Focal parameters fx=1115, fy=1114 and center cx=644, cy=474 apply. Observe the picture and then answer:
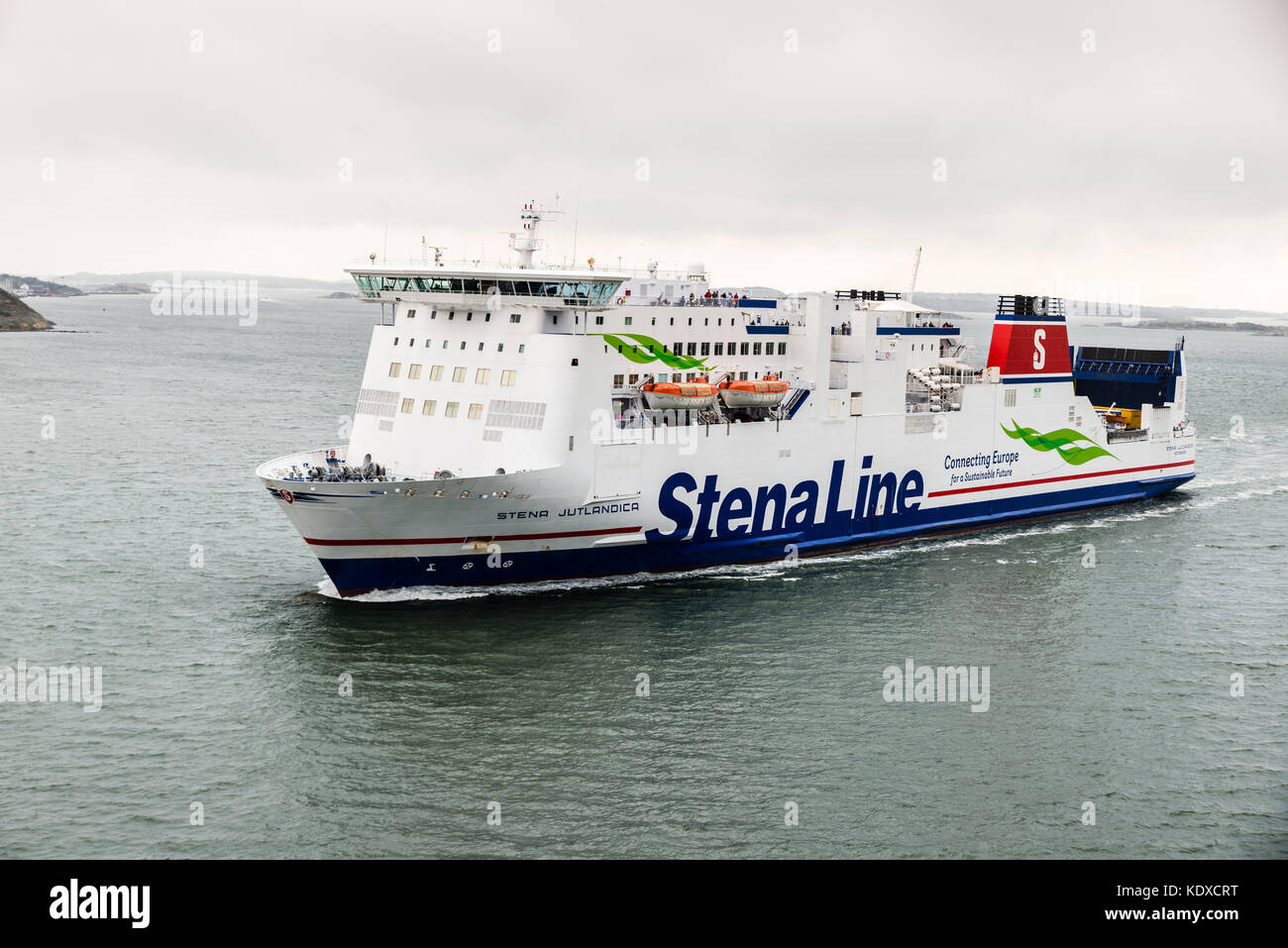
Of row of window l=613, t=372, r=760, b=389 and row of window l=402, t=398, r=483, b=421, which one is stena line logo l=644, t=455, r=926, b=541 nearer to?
row of window l=613, t=372, r=760, b=389

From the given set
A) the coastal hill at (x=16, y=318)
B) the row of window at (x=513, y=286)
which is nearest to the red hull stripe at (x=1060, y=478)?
the row of window at (x=513, y=286)

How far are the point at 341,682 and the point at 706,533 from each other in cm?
1117

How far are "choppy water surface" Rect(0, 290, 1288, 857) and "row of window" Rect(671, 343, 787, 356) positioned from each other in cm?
616

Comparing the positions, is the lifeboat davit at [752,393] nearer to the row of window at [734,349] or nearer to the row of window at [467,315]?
the row of window at [734,349]

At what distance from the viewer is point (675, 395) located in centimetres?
2830

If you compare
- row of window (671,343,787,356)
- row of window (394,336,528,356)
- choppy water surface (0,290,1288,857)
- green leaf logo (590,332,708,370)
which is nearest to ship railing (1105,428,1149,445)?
choppy water surface (0,290,1288,857)

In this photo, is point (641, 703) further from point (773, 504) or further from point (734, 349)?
point (734, 349)

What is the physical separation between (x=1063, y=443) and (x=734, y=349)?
14096mm

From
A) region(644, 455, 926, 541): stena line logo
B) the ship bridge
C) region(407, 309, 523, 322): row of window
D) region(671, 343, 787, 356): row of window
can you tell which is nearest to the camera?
the ship bridge

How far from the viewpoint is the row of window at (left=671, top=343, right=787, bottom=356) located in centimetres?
3005

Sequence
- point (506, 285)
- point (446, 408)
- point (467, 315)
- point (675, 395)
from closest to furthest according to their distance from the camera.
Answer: point (506, 285) → point (446, 408) → point (467, 315) → point (675, 395)

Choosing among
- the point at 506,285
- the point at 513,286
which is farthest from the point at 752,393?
the point at 506,285
